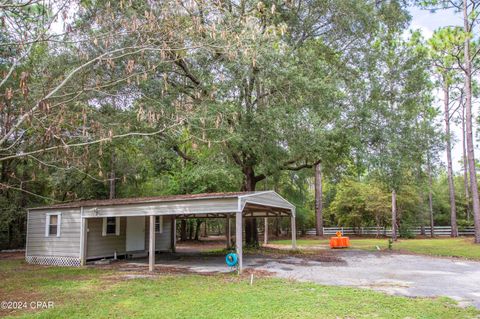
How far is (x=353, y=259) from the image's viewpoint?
13.3 metres

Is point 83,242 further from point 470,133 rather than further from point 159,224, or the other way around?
point 470,133

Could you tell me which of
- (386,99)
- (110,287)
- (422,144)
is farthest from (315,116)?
(110,287)

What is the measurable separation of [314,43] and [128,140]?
8745 mm

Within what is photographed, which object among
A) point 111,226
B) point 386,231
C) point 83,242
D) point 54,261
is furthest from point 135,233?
point 386,231

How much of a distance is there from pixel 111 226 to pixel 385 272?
9.44 meters

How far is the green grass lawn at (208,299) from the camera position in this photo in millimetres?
5988

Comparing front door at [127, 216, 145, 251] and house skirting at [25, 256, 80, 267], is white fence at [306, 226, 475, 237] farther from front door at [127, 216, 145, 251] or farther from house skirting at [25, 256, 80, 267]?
house skirting at [25, 256, 80, 267]

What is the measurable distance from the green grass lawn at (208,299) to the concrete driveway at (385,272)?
85cm

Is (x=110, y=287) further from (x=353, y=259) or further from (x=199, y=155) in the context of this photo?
(x=199, y=155)

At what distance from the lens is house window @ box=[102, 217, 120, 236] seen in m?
13.5

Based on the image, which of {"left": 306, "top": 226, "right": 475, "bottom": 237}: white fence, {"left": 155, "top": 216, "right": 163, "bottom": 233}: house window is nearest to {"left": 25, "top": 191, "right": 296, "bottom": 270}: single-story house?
{"left": 155, "top": 216, "right": 163, "bottom": 233}: house window

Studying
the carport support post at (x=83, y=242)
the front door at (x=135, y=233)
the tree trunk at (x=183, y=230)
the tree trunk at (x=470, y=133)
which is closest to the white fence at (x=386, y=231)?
the tree trunk at (x=470, y=133)

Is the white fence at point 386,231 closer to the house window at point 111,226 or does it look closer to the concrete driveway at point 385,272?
the concrete driveway at point 385,272

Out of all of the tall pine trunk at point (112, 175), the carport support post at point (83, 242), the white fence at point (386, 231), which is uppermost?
the tall pine trunk at point (112, 175)
